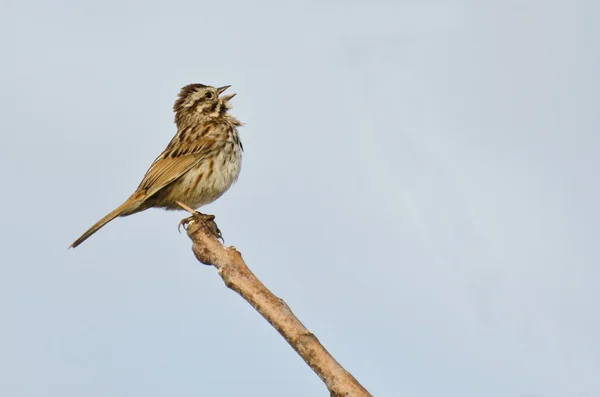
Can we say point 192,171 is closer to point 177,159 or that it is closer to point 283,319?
point 177,159

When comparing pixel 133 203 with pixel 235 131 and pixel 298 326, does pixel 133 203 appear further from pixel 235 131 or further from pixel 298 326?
pixel 298 326

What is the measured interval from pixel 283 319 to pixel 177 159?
6.39 metres

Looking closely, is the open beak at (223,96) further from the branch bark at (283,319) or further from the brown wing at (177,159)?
the branch bark at (283,319)

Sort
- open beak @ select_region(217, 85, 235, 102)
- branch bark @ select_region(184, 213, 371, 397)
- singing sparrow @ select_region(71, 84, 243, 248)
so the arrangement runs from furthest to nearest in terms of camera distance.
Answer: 1. open beak @ select_region(217, 85, 235, 102)
2. singing sparrow @ select_region(71, 84, 243, 248)
3. branch bark @ select_region(184, 213, 371, 397)

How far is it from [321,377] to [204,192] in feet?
21.7

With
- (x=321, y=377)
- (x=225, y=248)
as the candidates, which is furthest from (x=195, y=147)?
(x=321, y=377)

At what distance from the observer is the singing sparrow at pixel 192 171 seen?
1152 cm

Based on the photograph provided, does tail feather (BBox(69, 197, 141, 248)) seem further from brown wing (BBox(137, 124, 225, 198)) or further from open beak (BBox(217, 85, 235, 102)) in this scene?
open beak (BBox(217, 85, 235, 102))

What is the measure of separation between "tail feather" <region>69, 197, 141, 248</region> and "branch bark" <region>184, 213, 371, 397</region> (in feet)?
10.9

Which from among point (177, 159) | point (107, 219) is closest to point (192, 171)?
point (177, 159)

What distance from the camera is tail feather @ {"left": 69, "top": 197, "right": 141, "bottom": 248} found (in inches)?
414

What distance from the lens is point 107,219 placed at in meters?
11.0

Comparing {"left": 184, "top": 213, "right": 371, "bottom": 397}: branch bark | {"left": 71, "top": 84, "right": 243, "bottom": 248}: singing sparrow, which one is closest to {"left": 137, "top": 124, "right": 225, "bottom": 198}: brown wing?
{"left": 71, "top": 84, "right": 243, "bottom": 248}: singing sparrow

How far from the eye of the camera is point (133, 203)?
1135cm
